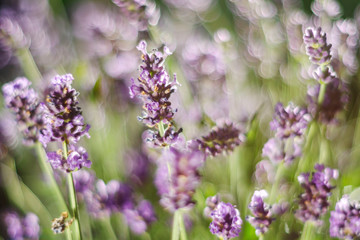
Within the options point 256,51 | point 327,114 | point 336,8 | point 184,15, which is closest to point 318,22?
point 336,8

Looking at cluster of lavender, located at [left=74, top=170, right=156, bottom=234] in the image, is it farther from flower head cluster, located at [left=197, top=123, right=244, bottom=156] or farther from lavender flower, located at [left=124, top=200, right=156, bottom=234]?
flower head cluster, located at [left=197, top=123, right=244, bottom=156]

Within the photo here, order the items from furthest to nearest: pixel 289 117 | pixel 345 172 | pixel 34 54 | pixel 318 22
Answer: pixel 34 54, pixel 318 22, pixel 345 172, pixel 289 117

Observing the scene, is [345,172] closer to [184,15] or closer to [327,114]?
[327,114]

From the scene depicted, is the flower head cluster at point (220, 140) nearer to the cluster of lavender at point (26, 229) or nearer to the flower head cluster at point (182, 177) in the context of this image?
the flower head cluster at point (182, 177)

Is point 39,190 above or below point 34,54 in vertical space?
below

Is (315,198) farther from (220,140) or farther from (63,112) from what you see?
(63,112)
